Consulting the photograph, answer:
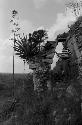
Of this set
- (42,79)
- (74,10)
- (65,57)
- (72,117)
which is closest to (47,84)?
(42,79)

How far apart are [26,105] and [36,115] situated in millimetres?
2917

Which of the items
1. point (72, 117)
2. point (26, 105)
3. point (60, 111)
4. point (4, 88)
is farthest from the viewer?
point (4, 88)

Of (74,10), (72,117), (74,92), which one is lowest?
(72,117)

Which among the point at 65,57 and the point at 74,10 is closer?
the point at 65,57

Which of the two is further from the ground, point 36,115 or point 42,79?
point 42,79

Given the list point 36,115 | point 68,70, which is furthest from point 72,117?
point 68,70

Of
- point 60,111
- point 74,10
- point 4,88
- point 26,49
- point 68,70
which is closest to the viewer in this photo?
point 60,111

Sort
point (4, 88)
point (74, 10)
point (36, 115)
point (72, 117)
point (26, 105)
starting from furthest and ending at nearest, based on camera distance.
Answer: point (4, 88) → point (74, 10) → point (26, 105) → point (36, 115) → point (72, 117)

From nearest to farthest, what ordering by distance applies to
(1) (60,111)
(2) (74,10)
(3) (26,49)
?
Answer: (1) (60,111) < (3) (26,49) < (2) (74,10)

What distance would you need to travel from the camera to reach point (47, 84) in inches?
741

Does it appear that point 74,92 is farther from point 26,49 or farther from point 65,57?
point 26,49

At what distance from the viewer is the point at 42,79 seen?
18875 mm

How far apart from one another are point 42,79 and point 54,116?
4.75m

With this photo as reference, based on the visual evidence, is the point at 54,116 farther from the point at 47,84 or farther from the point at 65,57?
the point at 65,57
